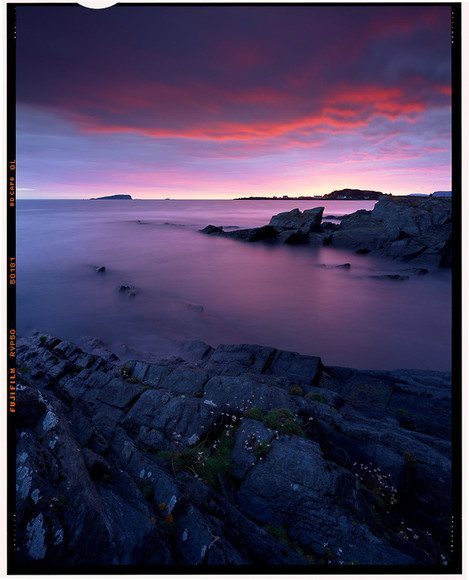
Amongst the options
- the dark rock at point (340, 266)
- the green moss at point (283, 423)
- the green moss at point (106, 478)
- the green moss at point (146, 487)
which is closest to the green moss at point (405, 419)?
the green moss at point (283, 423)

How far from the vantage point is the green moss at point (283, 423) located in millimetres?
5770

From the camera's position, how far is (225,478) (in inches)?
205

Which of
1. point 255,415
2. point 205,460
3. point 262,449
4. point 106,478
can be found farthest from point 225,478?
point 106,478

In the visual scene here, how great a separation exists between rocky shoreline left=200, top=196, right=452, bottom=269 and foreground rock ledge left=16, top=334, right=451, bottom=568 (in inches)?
983

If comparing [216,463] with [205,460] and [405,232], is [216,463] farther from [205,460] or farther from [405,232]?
[405,232]

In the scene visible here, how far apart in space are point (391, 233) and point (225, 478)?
3686cm

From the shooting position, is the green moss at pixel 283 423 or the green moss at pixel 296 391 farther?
the green moss at pixel 296 391

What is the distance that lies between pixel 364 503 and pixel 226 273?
2125 centimetres

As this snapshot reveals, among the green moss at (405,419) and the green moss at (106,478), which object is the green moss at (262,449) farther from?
the green moss at (405,419)

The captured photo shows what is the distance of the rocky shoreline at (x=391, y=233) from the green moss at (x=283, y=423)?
85.2 feet

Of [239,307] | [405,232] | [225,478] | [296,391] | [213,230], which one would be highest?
[213,230]

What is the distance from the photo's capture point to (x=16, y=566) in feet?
10.7

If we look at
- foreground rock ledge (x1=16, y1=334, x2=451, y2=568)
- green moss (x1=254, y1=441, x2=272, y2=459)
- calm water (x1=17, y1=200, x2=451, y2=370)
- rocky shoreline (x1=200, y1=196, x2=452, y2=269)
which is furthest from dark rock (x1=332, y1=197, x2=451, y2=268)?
green moss (x1=254, y1=441, x2=272, y2=459)
